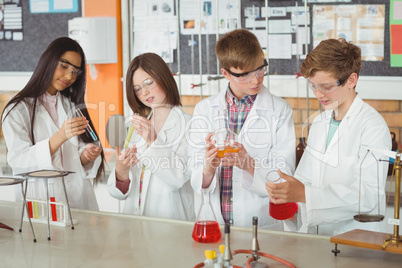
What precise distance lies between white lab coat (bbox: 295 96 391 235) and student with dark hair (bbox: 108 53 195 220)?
0.53 meters

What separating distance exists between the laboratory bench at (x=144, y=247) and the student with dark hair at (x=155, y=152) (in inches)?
11.4

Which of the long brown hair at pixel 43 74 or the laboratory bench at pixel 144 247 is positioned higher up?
the long brown hair at pixel 43 74

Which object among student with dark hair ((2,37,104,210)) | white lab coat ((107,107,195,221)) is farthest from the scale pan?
student with dark hair ((2,37,104,210))

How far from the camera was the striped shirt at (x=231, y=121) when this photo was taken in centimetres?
235

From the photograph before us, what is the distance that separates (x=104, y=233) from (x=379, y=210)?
97 cm

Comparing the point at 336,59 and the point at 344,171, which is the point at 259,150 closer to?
the point at 344,171

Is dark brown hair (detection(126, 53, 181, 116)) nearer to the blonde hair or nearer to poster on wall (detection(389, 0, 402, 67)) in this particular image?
the blonde hair

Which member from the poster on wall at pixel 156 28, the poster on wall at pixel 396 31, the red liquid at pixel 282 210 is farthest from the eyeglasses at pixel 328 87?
the poster on wall at pixel 156 28

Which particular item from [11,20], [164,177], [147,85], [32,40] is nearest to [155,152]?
[164,177]

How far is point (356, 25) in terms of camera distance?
3.42 metres

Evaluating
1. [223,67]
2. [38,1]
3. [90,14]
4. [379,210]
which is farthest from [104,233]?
[38,1]

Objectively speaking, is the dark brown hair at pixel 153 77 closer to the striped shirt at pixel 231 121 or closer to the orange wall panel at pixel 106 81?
the striped shirt at pixel 231 121

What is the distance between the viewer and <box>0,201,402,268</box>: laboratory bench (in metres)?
1.66

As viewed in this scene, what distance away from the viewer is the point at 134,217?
215cm
